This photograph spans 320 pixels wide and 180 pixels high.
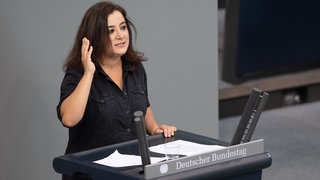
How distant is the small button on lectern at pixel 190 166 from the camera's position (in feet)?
9.43

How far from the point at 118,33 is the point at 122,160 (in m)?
0.62

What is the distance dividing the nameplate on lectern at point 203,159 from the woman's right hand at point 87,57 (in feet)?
2.26

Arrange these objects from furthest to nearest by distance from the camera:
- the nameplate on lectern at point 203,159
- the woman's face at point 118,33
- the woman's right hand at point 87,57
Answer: the woman's face at point 118,33 → the woman's right hand at point 87,57 → the nameplate on lectern at point 203,159

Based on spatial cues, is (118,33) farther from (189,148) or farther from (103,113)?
(189,148)

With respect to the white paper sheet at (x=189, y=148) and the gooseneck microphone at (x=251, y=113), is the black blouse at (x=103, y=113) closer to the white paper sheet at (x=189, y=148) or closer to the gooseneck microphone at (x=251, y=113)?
the white paper sheet at (x=189, y=148)

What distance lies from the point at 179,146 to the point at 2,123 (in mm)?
1395

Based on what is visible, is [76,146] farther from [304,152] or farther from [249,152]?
[304,152]

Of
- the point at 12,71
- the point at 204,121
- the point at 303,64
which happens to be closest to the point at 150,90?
the point at 204,121

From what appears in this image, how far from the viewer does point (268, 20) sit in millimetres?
7039

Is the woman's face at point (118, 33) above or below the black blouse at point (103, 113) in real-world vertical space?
above

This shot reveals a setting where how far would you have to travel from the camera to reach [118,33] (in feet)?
11.5

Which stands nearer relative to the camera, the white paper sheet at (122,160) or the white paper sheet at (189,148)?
the white paper sheet at (122,160)

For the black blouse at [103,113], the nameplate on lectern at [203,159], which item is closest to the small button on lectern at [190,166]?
the nameplate on lectern at [203,159]

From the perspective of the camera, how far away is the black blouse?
351 centimetres
